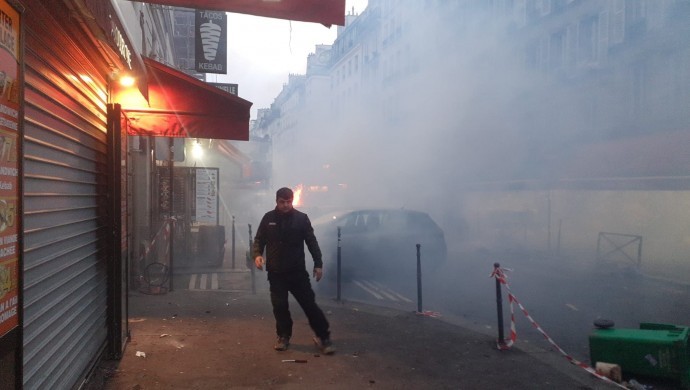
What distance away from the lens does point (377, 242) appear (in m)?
9.55

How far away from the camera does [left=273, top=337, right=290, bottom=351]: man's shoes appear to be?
475cm

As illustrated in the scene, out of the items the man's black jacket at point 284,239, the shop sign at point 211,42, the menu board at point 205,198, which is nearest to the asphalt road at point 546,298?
the man's black jacket at point 284,239

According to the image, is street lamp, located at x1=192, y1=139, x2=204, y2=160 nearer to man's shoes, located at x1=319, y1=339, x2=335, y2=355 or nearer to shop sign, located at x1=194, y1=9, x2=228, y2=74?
shop sign, located at x1=194, y1=9, x2=228, y2=74

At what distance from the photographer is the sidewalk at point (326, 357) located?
4.02 metres

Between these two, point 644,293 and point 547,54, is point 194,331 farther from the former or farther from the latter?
point 547,54

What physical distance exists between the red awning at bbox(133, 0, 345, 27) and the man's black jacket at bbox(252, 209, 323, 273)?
7.44 ft

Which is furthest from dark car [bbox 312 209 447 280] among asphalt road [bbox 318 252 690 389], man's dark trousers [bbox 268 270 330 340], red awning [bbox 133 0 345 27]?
red awning [bbox 133 0 345 27]

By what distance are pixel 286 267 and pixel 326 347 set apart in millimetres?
820

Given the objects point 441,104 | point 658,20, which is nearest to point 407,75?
point 441,104

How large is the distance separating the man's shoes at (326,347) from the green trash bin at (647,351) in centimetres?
228

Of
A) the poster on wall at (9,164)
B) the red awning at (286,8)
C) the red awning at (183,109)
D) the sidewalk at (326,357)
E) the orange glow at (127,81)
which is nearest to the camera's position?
the poster on wall at (9,164)

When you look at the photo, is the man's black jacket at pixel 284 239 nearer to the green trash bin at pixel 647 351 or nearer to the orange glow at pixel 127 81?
the orange glow at pixel 127 81

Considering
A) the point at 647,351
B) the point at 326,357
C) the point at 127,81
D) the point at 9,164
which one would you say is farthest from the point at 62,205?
the point at 647,351

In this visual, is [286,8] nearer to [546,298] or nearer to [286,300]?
[286,300]
